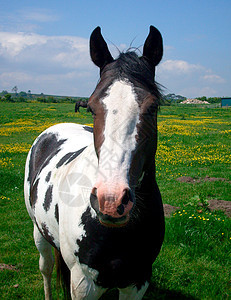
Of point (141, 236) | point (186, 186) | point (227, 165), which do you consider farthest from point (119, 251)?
point (227, 165)

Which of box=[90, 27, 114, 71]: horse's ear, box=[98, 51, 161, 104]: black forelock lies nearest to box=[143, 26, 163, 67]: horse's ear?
box=[98, 51, 161, 104]: black forelock

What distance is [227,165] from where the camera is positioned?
9859mm

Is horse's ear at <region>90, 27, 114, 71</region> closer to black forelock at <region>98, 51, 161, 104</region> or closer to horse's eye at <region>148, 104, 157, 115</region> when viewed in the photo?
black forelock at <region>98, 51, 161, 104</region>

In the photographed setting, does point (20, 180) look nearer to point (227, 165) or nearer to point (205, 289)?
point (205, 289)

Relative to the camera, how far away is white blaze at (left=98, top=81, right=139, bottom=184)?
5.54 ft

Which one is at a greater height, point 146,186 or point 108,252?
point 146,186

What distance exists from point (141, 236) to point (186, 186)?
5621mm

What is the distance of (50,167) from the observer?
3.30 m

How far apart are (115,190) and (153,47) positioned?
1333mm

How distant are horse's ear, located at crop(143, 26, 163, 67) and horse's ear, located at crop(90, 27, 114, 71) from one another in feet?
1.00

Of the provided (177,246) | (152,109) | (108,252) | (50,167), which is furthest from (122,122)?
(177,246)

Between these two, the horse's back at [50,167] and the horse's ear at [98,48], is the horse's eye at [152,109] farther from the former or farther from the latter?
the horse's back at [50,167]

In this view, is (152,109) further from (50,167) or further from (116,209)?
(50,167)

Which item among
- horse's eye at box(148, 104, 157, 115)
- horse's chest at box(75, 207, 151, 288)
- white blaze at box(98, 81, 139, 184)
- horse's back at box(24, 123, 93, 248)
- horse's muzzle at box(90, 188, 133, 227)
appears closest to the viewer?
horse's muzzle at box(90, 188, 133, 227)
